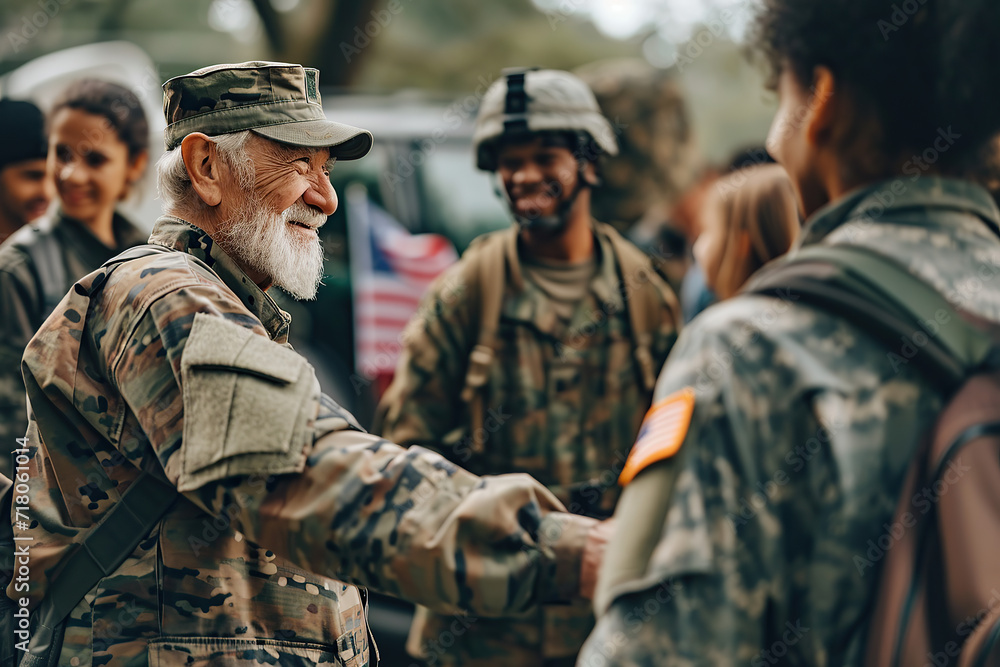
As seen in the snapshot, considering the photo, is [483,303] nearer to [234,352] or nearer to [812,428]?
[234,352]

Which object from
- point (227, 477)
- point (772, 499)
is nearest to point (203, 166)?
point (227, 477)

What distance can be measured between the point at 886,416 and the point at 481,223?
604cm

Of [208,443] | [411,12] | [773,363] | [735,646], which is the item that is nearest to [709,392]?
[773,363]

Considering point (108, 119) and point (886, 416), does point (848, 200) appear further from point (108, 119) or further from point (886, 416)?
point (108, 119)

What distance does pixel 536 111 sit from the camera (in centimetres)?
402

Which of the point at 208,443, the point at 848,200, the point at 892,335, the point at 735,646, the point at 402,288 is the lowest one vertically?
the point at 402,288

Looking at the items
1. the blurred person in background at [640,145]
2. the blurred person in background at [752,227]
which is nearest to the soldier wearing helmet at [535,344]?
the blurred person in background at [752,227]

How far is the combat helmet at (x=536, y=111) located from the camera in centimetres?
400

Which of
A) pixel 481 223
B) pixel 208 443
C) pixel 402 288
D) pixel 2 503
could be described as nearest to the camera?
pixel 208 443

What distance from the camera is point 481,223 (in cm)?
720

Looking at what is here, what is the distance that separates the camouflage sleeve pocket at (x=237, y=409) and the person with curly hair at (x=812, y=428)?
605 mm

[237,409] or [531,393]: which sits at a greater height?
[237,409]

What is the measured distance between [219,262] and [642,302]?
7.55 feet

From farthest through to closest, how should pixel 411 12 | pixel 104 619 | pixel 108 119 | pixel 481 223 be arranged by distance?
pixel 411 12, pixel 481 223, pixel 108 119, pixel 104 619
